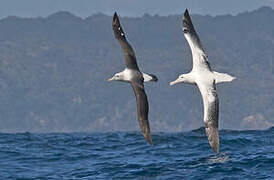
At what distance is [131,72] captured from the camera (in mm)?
26750

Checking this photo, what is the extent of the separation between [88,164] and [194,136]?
9.05 metres

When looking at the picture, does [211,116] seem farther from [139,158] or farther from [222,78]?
[139,158]

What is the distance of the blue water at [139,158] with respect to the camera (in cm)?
2542

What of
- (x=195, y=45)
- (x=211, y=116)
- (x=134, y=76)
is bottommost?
(x=211, y=116)

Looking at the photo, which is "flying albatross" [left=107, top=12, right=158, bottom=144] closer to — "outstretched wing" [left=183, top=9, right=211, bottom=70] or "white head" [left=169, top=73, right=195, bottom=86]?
"white head" [left=169, top=73, right=195, bottom=86]

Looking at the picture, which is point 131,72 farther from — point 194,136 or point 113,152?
point 194,136

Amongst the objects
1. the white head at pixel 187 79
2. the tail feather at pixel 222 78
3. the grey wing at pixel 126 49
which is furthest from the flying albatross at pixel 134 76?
the tail feather at pixel 222 78

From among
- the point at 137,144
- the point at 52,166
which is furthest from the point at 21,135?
the point at 52,166

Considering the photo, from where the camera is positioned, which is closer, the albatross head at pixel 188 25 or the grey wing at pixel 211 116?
the grey wing at pixel 211 116

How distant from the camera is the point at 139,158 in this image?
28.9 meters

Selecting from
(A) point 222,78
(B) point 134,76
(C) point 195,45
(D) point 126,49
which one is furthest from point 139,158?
(C) point 195,45

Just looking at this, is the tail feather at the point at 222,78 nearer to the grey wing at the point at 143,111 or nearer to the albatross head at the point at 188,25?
the albatross head at the point at 188,25

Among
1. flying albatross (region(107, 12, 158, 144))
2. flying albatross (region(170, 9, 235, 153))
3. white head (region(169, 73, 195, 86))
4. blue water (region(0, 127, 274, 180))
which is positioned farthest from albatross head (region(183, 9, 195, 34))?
blue water (region(0, 127, 274, 180))

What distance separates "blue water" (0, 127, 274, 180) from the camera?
83.4 ft
